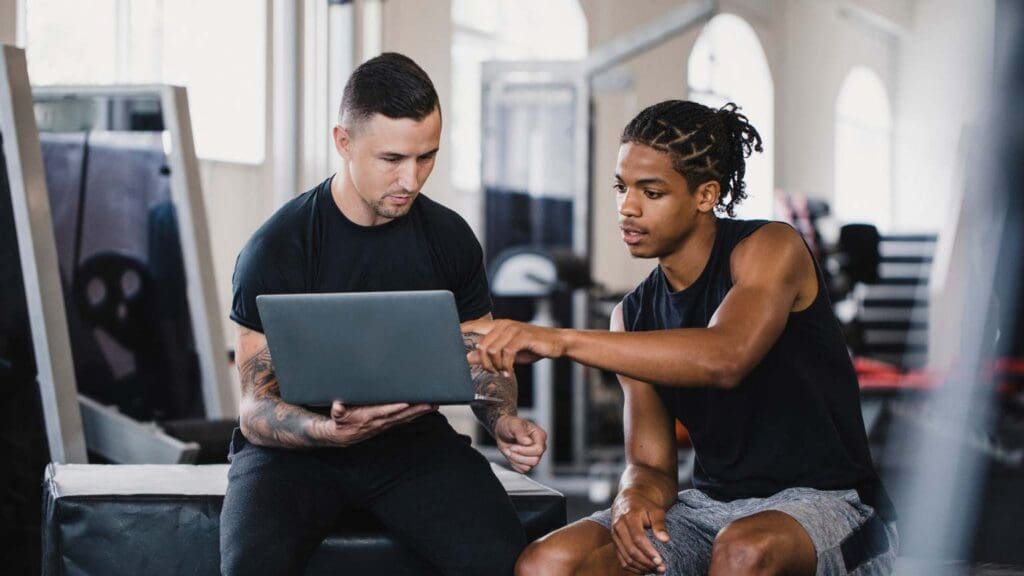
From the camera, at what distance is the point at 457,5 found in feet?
23.6

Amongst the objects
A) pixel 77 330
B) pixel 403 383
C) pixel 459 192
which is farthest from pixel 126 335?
pixel 459 192

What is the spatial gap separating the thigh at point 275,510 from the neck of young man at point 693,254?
661mm

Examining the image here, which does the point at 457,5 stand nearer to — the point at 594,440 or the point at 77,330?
the point at 594,440

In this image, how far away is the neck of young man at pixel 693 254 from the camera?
6.48ft

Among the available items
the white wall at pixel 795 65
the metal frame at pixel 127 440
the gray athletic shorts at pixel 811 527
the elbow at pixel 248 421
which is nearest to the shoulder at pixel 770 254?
the gray athletic shorts at pixel 811 527

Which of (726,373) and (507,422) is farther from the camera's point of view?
(507,422)

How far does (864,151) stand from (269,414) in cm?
1065

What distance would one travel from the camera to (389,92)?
205 centimetres

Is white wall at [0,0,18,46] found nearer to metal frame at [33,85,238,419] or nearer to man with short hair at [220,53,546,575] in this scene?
metal frame at [33,85,238,419]

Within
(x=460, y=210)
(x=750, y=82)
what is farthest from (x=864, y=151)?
(x=460, y=210)

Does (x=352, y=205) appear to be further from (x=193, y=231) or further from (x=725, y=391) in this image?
(x=193, y=231)

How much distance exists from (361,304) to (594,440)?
3.90 metres

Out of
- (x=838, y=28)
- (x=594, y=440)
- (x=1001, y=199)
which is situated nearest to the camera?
(x=1001, y=199)

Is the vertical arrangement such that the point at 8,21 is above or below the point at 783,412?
above
